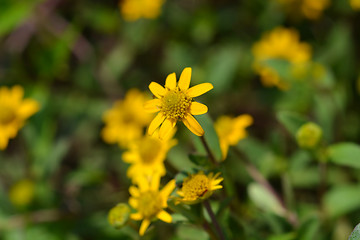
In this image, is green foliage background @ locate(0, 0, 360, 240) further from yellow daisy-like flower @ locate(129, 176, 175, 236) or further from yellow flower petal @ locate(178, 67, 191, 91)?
yellow flower petal @ locate(178, 67, 191, 91)

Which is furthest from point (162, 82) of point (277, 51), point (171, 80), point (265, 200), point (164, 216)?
point (164, 216)

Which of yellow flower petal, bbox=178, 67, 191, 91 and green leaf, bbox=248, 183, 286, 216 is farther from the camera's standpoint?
green leaf, bbox=248, 183, 286, 216

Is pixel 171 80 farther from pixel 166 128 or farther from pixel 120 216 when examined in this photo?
pixel 120 216

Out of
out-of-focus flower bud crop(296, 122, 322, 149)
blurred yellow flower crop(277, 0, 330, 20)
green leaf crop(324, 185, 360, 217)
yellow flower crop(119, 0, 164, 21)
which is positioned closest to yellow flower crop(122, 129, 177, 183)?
out-of-focus flower bud crop(296, 122, 322, 149)

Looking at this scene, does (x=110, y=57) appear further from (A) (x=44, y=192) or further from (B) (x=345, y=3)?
(B) (x=345, y=3)

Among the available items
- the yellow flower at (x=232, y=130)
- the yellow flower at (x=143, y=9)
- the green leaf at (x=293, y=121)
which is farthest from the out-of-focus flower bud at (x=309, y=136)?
the yellow flower at (x=143, y=9)

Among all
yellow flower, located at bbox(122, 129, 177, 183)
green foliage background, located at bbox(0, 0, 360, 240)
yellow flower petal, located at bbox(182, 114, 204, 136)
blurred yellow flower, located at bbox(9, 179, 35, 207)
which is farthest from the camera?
blurred yellow flower, located at bbox(9, 179, 35, 207)

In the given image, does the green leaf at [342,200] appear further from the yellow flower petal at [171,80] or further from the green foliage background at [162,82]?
the yellow flower petal at [171,80]
